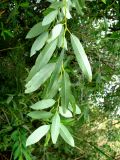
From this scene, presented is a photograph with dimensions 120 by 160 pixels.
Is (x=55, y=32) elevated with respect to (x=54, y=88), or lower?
elevated

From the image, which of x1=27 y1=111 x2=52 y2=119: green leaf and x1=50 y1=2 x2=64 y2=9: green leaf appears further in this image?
x1=27 y1=111 x2=52 y2=119: green leaf

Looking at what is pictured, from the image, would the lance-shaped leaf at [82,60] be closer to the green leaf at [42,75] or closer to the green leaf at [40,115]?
the green leaf at [42,75]

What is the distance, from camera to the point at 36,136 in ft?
2.52

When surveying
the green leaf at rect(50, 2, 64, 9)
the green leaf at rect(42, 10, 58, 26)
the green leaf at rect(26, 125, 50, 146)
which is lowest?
the green leaf at rect(26, 125, 50, 146)

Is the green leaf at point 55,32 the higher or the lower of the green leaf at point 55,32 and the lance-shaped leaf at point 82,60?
the higher

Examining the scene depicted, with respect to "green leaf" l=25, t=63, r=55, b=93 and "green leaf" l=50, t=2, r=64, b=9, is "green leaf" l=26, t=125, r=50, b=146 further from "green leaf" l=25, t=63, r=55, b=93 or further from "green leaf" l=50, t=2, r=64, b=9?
"green leaf" l=50, t=2, r=64, b=9

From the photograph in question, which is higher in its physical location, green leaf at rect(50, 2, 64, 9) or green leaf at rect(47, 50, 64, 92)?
green leaf at rect(50, 2, 64, 9)

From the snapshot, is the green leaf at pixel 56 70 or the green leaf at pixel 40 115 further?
the green leaf at pixel 40 115

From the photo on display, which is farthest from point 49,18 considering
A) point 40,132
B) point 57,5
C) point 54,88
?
point 40,132

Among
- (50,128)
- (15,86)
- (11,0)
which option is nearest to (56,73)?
(50,128)

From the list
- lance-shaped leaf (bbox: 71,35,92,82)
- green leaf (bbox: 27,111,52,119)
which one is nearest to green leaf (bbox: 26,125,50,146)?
green leaf (bbox: 27,111,52,119)

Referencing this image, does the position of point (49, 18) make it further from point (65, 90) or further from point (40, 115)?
point (40, 115)

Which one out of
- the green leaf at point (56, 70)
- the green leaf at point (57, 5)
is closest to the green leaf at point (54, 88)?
the green leaf at point (56, 70)

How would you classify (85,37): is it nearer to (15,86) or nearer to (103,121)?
(15,86)
